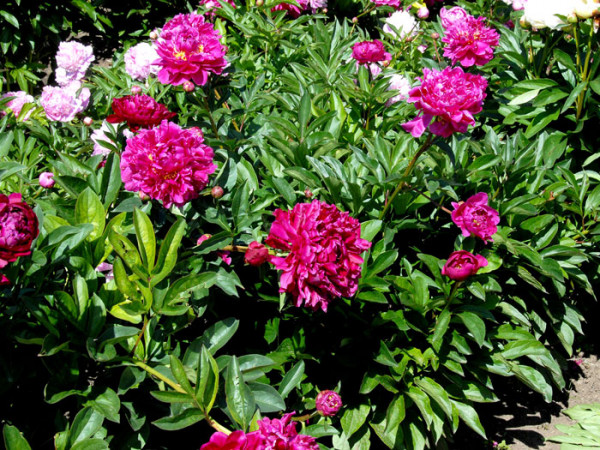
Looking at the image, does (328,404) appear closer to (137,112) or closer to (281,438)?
(281,438)

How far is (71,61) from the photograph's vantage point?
2686mm

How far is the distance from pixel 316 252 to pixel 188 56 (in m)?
0.81

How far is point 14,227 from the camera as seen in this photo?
3.87ft

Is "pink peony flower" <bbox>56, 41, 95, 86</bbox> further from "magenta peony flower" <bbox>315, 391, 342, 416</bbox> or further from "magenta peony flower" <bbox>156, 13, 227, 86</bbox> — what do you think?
"magenta peony flower" <bbox>315, 391, 342, 416</bbox>

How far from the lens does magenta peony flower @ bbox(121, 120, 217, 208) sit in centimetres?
155

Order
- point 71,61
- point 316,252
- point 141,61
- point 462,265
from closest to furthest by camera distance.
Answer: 1. point 316,252
2. point 462,265
3. point 141,61
4. point 71,61

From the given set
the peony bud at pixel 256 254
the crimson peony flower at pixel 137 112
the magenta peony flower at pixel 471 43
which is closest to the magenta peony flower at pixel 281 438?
the peony bud at pixel 256 254

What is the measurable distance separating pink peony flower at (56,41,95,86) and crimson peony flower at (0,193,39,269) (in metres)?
1.67

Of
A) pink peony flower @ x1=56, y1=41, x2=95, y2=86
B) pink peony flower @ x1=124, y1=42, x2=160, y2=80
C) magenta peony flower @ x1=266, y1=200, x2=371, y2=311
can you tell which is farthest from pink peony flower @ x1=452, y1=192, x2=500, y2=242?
pink peony flower @ x1=56, y1=41, x2=95, y2=86

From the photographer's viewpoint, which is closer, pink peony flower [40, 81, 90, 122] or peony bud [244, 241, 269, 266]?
peony bud [244, 241, 269, 266]

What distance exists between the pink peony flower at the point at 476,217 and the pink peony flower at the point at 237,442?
1051 millimetres

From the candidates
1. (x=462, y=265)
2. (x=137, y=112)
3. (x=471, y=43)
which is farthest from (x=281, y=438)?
(x=471, y=43)

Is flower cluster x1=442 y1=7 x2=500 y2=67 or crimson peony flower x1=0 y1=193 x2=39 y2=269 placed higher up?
flower cluster x1=442 y1=7 x2=500 y2=67

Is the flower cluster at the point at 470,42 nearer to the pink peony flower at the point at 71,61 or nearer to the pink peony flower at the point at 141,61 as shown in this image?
the pink peony flower at the point at 141,61
